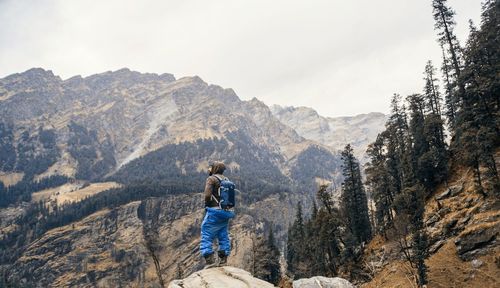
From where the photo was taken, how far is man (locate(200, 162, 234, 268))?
36.4ft

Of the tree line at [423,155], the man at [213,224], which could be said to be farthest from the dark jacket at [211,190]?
the tree line at [423,155]

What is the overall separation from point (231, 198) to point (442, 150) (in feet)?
150

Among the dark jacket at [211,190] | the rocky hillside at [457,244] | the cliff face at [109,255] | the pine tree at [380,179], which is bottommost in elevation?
the cliff face at [109,255]

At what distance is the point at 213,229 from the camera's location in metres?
11.2

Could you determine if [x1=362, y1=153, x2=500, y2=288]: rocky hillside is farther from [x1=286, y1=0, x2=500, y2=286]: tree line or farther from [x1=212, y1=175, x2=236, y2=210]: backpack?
[x1=212, y1=175, x2=236, y2=210]: backpack

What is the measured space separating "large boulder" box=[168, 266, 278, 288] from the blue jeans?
3.16ft

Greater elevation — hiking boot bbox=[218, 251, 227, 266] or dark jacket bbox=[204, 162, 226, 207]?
dark jacket bbox=[204, 162, 226, 207]

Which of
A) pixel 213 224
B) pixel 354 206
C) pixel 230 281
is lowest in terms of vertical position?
pixel 354 206

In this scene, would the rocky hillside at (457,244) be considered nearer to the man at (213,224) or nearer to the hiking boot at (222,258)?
the hiking boot at (222,258)

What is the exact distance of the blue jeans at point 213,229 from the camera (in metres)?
11.1

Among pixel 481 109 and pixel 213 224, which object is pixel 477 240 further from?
pixel 213 224

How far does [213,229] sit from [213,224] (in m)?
0.13

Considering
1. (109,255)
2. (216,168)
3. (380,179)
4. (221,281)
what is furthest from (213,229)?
(109,255)

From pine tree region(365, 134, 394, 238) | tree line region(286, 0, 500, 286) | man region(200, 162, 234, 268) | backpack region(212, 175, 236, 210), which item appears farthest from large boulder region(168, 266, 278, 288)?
pine tree region(365, 134, 394, 238)
